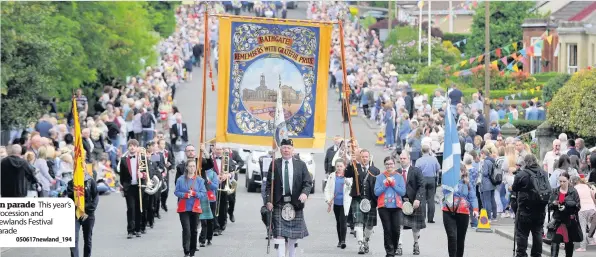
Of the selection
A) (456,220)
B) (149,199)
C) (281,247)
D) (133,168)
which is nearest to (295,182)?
(281,247)

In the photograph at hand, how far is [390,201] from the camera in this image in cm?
2242

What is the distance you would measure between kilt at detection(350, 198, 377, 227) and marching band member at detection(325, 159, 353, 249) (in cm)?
28

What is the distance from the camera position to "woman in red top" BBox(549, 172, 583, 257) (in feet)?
71.7

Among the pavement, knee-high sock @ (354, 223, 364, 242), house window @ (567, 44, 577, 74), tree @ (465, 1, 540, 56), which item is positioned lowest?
the pavement

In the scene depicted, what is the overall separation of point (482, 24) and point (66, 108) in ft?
81.6

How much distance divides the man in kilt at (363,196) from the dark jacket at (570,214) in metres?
2.82

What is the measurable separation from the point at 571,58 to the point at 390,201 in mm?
35146

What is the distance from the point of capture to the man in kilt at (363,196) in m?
23.4

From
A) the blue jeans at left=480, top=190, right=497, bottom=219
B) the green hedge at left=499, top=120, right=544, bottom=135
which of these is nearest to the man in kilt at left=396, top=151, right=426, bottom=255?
the blue jeans at left=480, top=190, right=497, bottom=219

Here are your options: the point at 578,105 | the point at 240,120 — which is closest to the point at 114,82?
the point at 578,105

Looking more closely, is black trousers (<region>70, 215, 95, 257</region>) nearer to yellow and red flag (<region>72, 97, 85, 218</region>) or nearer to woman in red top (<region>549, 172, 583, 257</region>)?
yellow and red flag (<region>72, 97, 85, 218</region>)

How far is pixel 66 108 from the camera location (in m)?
46.8

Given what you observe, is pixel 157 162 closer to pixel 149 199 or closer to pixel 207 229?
pixel 149 199

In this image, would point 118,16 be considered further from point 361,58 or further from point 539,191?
point 539,191
